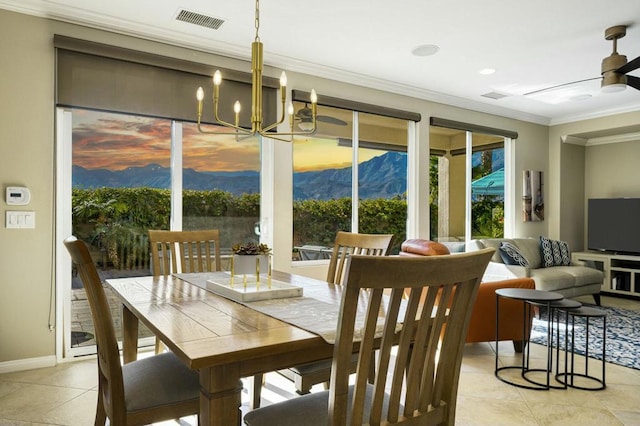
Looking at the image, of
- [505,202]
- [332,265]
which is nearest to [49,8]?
[332,265]

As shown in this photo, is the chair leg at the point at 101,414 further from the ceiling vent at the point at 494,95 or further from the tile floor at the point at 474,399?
the ceiling vent at the point at 494,95

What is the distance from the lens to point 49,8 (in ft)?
10.2

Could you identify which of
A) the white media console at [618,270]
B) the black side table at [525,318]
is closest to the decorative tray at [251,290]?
the black side table at [525,318]

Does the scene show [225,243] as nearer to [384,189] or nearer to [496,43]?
[384,189]

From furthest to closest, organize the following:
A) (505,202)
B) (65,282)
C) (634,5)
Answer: (505,202) < (65,282) < (634,5)

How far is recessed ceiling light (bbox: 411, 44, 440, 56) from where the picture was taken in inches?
152

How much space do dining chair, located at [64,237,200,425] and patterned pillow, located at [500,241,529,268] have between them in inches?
171

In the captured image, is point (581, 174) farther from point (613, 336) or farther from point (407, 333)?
point (407, 333)

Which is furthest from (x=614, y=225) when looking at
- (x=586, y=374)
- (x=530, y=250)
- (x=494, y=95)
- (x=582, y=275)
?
(x=586, y=374)

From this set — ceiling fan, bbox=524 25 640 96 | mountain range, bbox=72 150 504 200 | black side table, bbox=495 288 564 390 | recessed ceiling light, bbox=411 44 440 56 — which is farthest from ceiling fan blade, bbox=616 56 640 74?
mountain range, bbox=72 150 504 200

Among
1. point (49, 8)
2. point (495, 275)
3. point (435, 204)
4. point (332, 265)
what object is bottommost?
point (495, 275)

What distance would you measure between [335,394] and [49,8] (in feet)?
11.0

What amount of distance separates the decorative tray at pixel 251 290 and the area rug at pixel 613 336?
2.81 m

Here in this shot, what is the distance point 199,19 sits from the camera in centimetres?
332
